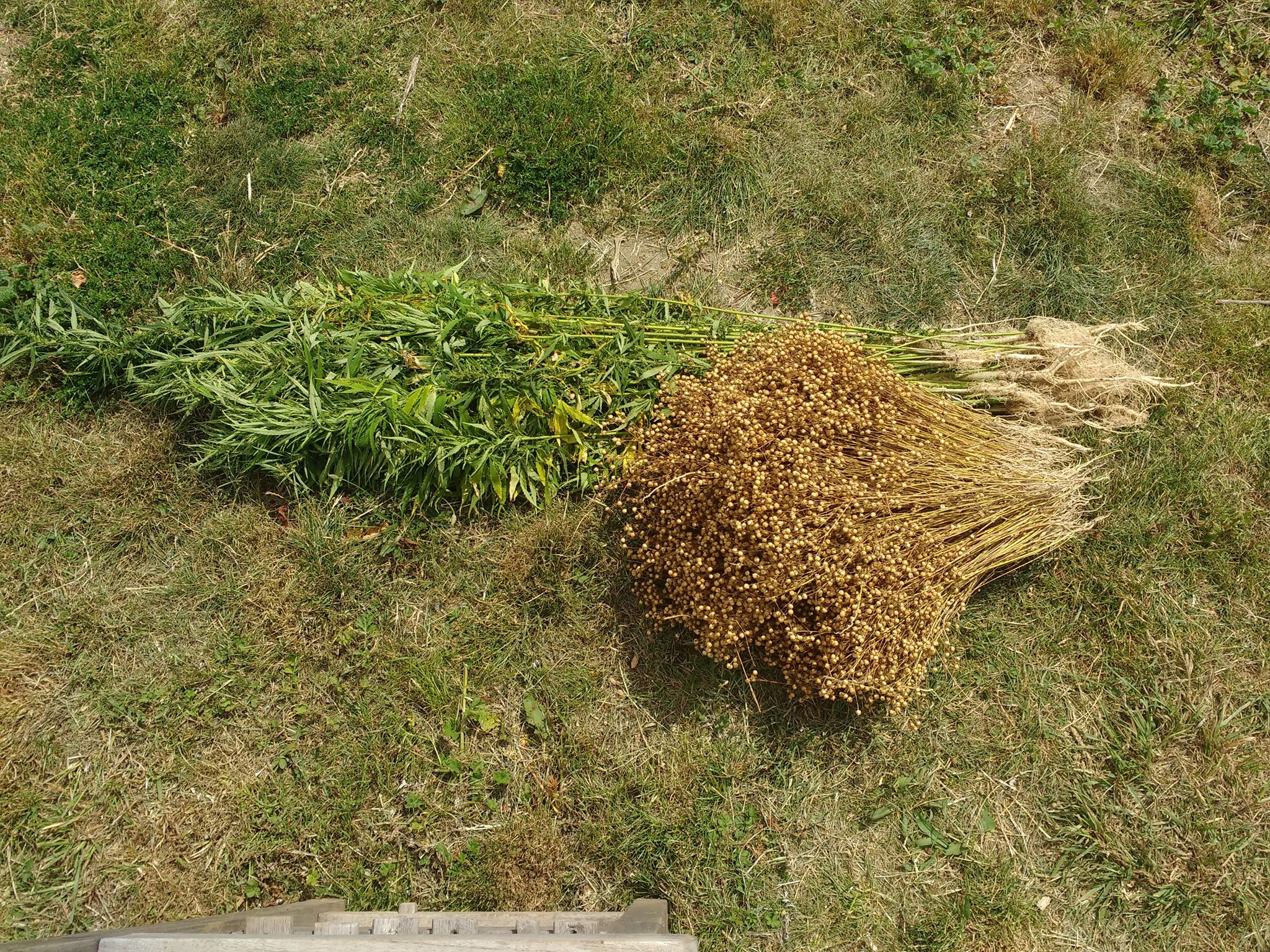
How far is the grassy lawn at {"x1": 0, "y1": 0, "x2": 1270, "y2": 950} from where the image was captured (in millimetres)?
3543

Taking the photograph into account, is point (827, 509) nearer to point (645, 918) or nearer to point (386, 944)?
point (645, 918)

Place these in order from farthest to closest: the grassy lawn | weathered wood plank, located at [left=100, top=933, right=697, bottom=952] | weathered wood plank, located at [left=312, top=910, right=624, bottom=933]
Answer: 1. the grassy lawn
2. weathered wood plank, located at [left=312, top=910, right=624, bottom=933]
3. weathered wood plank, located at [left=100, top=933, right=697, bottom=952]

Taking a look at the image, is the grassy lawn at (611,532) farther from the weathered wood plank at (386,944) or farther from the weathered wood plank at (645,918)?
the weathered wood plank at (386,944)

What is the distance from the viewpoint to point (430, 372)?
11.9 ft

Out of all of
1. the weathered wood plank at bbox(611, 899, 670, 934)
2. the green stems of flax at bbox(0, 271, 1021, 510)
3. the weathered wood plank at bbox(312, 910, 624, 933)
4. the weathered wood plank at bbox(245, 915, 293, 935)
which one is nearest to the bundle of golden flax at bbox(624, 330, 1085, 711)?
the green stems of flax at bbox(0, 271, 1021, 510)

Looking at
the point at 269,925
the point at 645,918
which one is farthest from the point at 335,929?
the point at 645,918

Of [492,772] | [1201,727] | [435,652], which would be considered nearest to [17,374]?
[435,652]

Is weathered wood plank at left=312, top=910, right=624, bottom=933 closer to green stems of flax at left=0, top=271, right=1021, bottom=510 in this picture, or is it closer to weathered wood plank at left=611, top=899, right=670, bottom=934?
weathered wood plank at left=611, top=899, right=670, bottom=934

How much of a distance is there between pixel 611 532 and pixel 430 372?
1.09 meters

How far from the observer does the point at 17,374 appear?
4.02 meters

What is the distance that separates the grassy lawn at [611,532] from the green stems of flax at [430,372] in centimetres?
24

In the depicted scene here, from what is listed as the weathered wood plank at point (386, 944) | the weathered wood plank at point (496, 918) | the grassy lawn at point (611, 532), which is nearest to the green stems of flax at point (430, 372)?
the grassy lawn at point (611, 532)

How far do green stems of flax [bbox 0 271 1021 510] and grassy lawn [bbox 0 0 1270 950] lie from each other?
24 cm

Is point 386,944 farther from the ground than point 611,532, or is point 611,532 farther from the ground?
point 611,532
